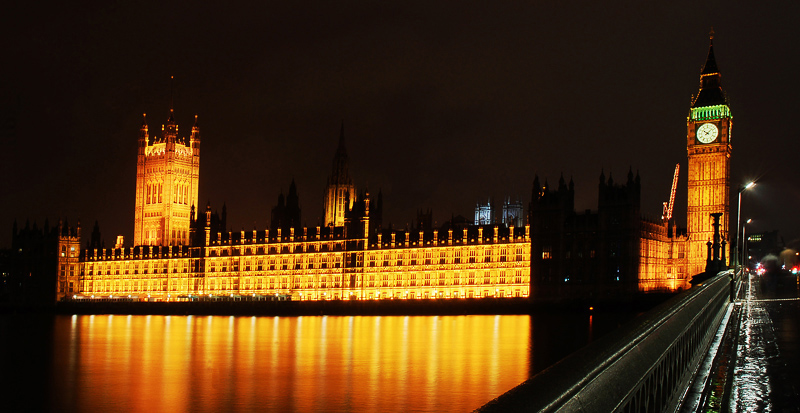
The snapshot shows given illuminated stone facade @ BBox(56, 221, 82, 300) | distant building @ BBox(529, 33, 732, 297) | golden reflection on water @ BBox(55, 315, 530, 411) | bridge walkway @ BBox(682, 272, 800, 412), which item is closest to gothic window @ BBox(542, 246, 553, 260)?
distant building @ BBox(529, 33, 732, 297)

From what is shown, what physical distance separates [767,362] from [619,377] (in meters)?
10.1

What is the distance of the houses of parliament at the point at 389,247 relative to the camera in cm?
9469

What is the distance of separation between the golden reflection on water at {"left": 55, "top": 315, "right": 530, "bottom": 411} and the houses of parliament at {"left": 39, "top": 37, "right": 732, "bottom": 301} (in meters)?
16.1

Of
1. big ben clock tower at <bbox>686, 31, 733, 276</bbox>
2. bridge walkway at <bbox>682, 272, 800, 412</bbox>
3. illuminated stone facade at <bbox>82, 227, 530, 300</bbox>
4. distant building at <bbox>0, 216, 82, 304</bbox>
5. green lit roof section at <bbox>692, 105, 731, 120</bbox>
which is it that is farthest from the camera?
distant building at <bbox>0, 216, 82, 304</bbox>

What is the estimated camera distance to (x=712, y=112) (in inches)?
4166

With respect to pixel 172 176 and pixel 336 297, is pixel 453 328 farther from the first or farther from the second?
pixel 172 176

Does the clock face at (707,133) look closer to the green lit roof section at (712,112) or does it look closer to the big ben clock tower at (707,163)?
the big ben clock tower at (707,163)

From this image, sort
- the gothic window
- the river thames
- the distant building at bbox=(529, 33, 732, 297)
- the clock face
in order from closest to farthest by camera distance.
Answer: the river thames < the distant building at bbox=(529, 33, 732, 297) < the gothic window < the clock face

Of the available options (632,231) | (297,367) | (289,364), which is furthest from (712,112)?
(297,367)

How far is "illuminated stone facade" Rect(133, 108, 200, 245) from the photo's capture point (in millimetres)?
136000

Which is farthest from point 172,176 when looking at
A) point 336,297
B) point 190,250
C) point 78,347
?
point 78,347

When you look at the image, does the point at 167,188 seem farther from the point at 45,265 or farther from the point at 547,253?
the point at 547,253

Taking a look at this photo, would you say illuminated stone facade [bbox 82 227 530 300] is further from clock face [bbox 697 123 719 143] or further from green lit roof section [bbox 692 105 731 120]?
green lit roof section [bbox 692 105 731 120]

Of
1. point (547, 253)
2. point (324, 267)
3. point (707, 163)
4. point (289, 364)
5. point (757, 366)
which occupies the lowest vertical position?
point (289, 364)
